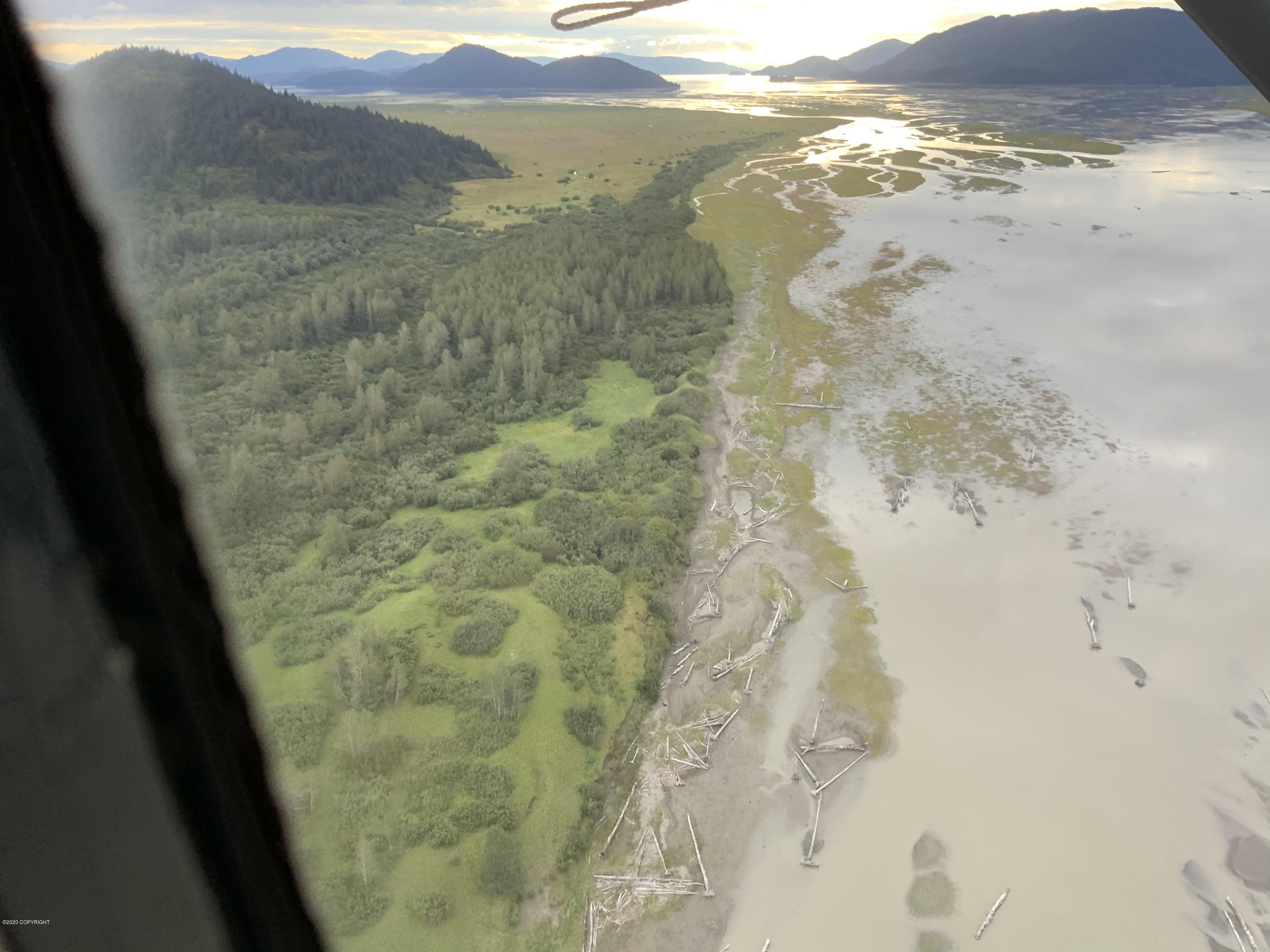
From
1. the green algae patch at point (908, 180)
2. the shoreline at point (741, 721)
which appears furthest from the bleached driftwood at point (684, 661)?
the green algae patch at point (908, 180)

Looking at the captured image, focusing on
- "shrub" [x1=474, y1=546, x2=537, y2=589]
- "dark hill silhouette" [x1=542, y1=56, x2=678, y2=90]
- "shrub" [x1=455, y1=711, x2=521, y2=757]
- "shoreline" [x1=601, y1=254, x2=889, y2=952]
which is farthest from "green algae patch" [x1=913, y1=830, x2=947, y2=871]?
"dark hill silhouette" [x1=542, y1=56, x2=678, y2=90]

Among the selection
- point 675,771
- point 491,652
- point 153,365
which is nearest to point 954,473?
point 675,771

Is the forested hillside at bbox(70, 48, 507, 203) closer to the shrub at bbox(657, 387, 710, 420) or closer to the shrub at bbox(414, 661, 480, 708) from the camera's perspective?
the shrub at bbox(414, 661, 480, 708)

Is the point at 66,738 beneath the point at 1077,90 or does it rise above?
beneath

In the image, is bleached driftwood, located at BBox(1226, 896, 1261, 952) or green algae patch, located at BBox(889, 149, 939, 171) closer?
bleached driftwood, located at BBox(1226, 896, 1261, 952)

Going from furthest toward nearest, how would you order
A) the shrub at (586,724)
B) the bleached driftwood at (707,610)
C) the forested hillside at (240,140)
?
the bleached driftwood at (707,610) < the shrub at (586,724) < the forested hillside at (240,140)

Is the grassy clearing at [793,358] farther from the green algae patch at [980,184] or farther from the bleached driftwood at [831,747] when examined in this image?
the green algae patch at [980,184]

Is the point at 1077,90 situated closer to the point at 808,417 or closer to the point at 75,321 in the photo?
the point at 808,417
